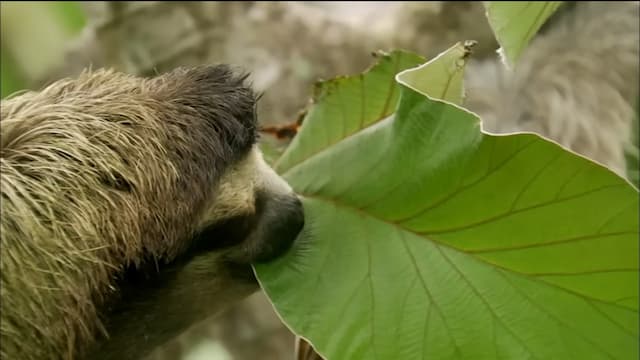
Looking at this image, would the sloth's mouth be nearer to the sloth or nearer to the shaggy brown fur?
the sloth

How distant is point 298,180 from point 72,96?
0.59ft

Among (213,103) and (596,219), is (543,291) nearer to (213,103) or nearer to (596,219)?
(596,219)

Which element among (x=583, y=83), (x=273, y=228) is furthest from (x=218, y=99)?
(x=583, y=83)

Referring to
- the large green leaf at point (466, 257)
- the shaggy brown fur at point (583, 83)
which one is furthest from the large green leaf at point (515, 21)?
the shaggy brown fur at point (583, 83)

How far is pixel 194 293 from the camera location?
73cm

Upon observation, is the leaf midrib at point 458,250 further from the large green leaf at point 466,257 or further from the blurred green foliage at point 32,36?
the blurred green foliage at point 32,36

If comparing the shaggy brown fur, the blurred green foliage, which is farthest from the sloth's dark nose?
the shaggy brown fur

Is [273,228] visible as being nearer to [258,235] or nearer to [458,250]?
[258,235]

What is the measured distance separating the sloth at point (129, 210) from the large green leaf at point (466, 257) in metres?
0.04

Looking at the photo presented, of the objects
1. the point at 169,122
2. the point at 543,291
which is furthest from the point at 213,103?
the point at 543,291

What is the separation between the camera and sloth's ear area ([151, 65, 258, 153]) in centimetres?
69

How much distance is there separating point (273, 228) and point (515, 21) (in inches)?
12.1

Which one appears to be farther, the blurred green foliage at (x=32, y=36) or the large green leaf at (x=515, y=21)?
the blurred green foliage at (x=32, y=36)

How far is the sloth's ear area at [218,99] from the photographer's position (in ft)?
2.25
